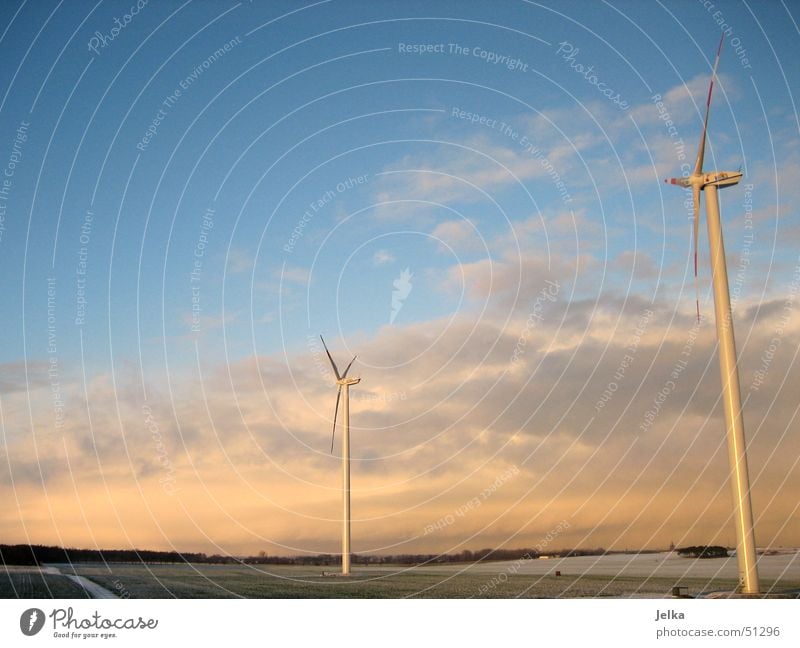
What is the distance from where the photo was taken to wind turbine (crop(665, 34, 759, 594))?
3123 centimetres

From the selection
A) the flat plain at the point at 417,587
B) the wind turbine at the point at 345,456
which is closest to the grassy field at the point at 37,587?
the flat plain at the point at 417,587

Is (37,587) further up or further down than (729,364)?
further down

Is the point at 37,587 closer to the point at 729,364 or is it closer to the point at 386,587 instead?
the point at 386,587

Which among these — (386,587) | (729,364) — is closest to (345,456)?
(386,587)

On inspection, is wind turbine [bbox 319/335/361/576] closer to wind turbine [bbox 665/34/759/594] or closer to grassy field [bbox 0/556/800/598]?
grassy field [bbox 0/556/800/598]

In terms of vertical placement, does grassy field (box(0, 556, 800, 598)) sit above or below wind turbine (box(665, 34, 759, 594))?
below

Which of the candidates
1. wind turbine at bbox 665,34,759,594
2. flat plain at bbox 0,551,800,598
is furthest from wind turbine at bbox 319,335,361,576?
wind turbine at bbox 665,34,759,594

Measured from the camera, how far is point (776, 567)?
6569 cm

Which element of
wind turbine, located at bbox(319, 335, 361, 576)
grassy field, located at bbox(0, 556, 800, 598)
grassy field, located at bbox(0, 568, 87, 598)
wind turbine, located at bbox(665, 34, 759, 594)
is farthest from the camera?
wind turbine, located at bbox(319, 335, 361, 576)

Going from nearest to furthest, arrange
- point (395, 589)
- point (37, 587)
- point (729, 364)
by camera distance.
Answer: point (729, 364)
point (37, 587)
point (395, 589)

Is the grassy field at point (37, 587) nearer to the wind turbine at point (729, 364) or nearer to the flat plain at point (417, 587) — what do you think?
the flat plain at point (417, 587)

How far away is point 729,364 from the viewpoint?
33312mm
